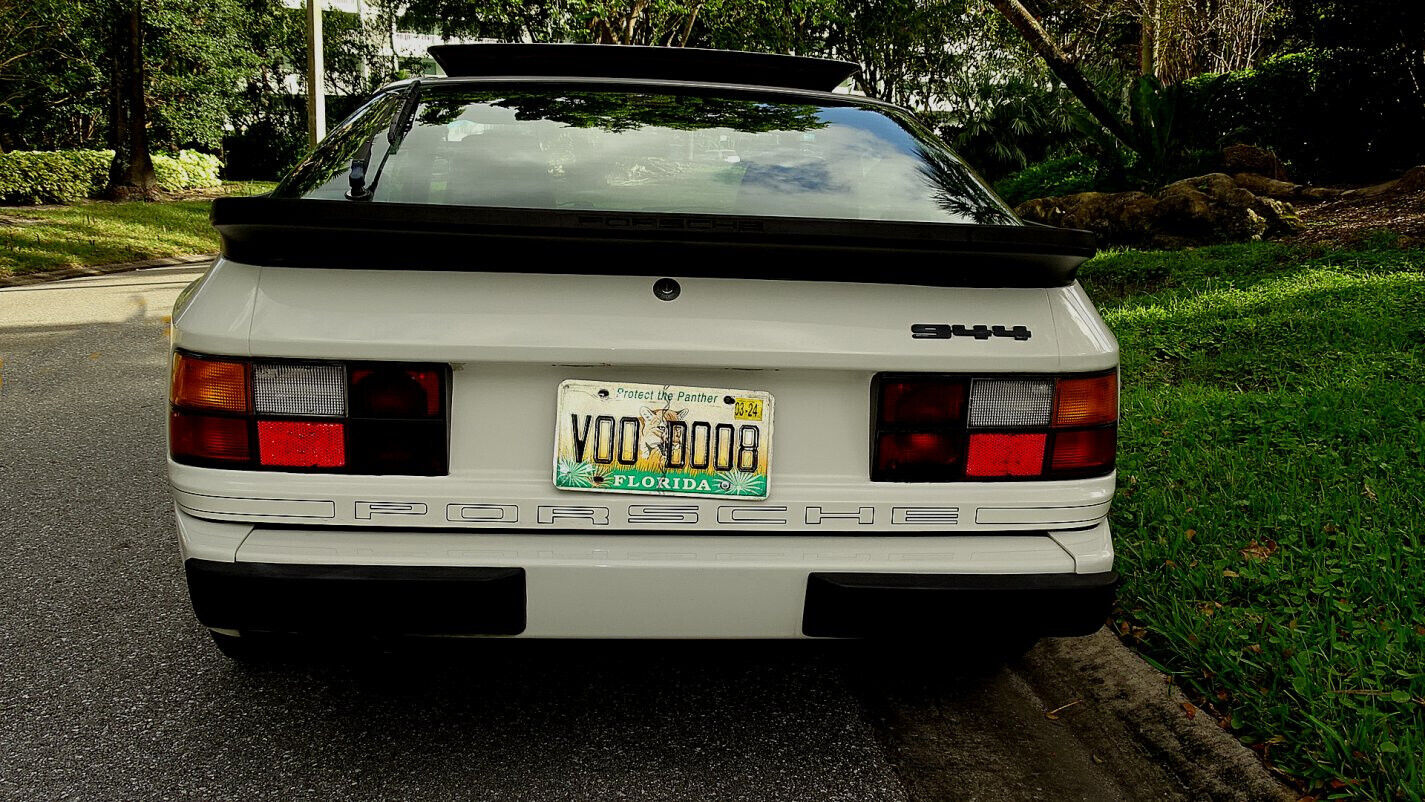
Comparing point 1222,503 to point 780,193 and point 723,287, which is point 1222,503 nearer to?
point 780,193

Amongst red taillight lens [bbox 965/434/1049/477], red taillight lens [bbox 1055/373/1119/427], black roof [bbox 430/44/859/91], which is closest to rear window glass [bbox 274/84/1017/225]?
black roof [bbox 430/44/859/91]

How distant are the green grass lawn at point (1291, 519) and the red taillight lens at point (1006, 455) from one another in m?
0.89

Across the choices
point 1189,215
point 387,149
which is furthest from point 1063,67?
point 387,149

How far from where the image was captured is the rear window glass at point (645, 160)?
8.17 ft

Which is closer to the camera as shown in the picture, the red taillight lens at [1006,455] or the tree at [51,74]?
the red taillight lens at [1006,455]

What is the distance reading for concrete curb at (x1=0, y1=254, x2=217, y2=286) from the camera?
1107 cm

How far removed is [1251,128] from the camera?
13.2m

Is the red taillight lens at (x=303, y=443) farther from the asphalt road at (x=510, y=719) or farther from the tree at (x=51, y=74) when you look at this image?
the tree at (x=51, y=74)

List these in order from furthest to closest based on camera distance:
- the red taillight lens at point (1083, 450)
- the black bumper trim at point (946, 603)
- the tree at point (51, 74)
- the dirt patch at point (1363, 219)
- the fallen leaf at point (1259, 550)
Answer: the tree at point (51, 74), the dirt patch at point (1363, 219), the fallen leaf at point (1259, 550), the red taillight lens at point (1083, 450), the black bumper trim at point (946, 603)

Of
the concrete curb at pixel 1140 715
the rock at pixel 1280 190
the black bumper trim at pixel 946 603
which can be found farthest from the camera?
the rock at pixel 1280 190

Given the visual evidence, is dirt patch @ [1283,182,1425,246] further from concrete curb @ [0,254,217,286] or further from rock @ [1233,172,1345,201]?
concrete curb @ [0,254,217,286]

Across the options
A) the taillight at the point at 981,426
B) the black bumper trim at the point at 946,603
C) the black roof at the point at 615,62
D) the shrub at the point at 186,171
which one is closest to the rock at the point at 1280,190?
the black roof at the point at 615,62

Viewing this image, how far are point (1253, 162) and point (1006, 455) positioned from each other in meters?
11.2

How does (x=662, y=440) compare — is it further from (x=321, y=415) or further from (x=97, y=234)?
(x=97, y=234)
